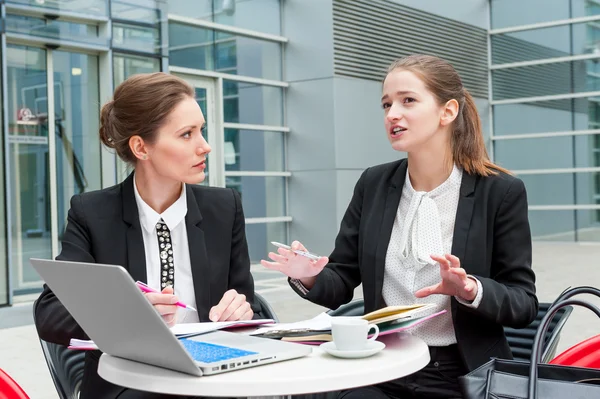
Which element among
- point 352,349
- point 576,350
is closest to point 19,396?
point 352,349

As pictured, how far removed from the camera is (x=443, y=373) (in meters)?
1.95

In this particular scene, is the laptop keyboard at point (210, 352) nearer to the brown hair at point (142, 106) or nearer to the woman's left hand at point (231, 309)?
the woman's left hand at point (231, 309)

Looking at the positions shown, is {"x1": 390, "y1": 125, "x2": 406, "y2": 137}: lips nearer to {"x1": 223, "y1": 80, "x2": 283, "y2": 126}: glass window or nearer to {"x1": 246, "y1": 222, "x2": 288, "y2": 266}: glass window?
{"x1": 223, "y1": 80, "x2": 283, "y2": 126}: glass window

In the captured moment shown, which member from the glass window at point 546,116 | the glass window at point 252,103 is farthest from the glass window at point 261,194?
the glass window at point 546,116

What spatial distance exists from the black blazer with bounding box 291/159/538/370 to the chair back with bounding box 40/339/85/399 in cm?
67

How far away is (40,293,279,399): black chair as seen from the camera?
204cm

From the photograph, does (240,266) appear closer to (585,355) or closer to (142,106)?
(142,106)

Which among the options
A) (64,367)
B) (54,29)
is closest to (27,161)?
(54,29)

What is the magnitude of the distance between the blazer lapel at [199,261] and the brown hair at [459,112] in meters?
0.73

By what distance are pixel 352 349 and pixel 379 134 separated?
10339 millimetres

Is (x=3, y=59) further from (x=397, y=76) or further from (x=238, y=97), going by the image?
(x=397, y=76)

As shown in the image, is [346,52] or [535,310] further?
[346,52]

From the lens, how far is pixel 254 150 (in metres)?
10.9

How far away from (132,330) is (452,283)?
0.77 m
